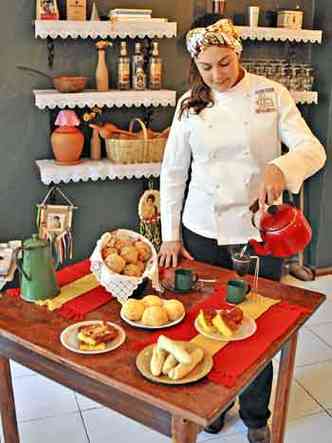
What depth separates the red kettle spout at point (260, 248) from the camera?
1.64 meters

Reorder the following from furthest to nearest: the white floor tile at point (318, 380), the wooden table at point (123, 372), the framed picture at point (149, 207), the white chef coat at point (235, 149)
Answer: the framed picture at point (149, 207) < the white floor tile at point (318, 380) < the white chef coat at point (235, 149) < the wooden table at point (123, 372)

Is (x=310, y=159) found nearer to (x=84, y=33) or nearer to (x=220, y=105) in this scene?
(x=220, y=105)

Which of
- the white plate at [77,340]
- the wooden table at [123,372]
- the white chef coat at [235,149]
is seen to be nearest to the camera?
the wooden table at [123,372]

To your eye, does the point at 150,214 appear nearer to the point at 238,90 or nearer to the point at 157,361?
the point at 238,90

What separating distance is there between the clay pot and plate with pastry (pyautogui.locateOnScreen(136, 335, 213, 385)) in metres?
1.66

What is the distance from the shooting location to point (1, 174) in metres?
2.87

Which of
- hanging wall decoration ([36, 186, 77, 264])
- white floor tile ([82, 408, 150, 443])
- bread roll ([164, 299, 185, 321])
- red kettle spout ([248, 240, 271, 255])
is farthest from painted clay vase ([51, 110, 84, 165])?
bread roll ([164, 299, 185, 321])

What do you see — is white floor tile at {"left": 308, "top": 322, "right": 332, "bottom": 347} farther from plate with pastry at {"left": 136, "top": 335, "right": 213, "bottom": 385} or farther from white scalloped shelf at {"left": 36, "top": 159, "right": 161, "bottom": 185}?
plate with pastry at {"left": 136, "top": 335, "right": 213, "bottom": 385}

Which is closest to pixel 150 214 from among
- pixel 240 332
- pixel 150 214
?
pixel 150 214

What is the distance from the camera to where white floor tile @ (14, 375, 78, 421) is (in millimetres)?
2223

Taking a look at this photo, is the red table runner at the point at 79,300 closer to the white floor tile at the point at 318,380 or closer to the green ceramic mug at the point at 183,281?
the green ceramic mug at the point at 183,281

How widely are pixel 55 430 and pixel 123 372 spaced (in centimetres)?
101

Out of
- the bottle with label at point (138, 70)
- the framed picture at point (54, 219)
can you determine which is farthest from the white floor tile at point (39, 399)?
the bottle with label at point (138, 70)

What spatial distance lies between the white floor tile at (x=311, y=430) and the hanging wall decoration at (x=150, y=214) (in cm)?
121
